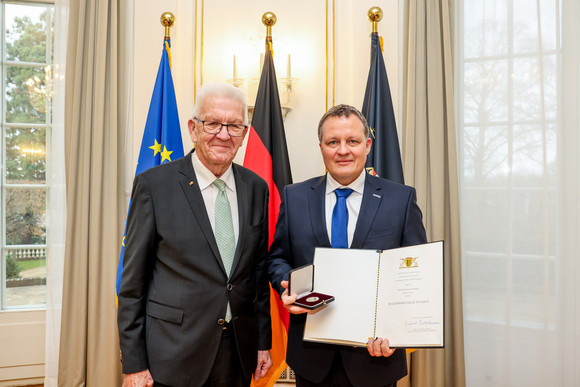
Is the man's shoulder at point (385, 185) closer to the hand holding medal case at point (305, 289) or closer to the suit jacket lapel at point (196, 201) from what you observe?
the hand holding medal case at point (305, 289)

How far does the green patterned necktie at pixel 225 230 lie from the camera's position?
1.55 metres

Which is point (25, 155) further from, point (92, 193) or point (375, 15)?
point (375, 15)

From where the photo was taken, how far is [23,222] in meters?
3.39

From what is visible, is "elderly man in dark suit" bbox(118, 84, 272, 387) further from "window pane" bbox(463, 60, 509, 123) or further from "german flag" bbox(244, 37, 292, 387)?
"window pane" bbox(463, 60, 509, 123)

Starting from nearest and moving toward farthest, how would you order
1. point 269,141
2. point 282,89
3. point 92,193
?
point 269,141, point 92,193, point 282,89

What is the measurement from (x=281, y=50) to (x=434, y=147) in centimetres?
143

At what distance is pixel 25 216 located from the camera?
Result: 339 cm

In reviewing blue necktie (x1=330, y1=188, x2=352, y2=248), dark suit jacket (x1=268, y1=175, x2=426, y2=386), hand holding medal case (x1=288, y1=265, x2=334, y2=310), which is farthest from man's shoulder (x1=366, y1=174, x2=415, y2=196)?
hand holding medal case (x1=288, y1=265, x2=334, y2=310)

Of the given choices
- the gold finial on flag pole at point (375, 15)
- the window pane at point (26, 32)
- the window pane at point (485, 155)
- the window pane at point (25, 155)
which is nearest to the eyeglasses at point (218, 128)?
the gold finial on flag pole at point (375, 15)

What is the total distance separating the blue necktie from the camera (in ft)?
5.08

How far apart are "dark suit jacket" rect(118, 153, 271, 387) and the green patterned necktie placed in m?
0.03

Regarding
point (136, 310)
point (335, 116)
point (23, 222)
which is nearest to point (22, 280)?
point (23, 222)

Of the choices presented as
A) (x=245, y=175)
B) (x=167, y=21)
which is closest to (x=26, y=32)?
(x=167, y=21)

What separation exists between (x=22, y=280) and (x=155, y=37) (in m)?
2.38
